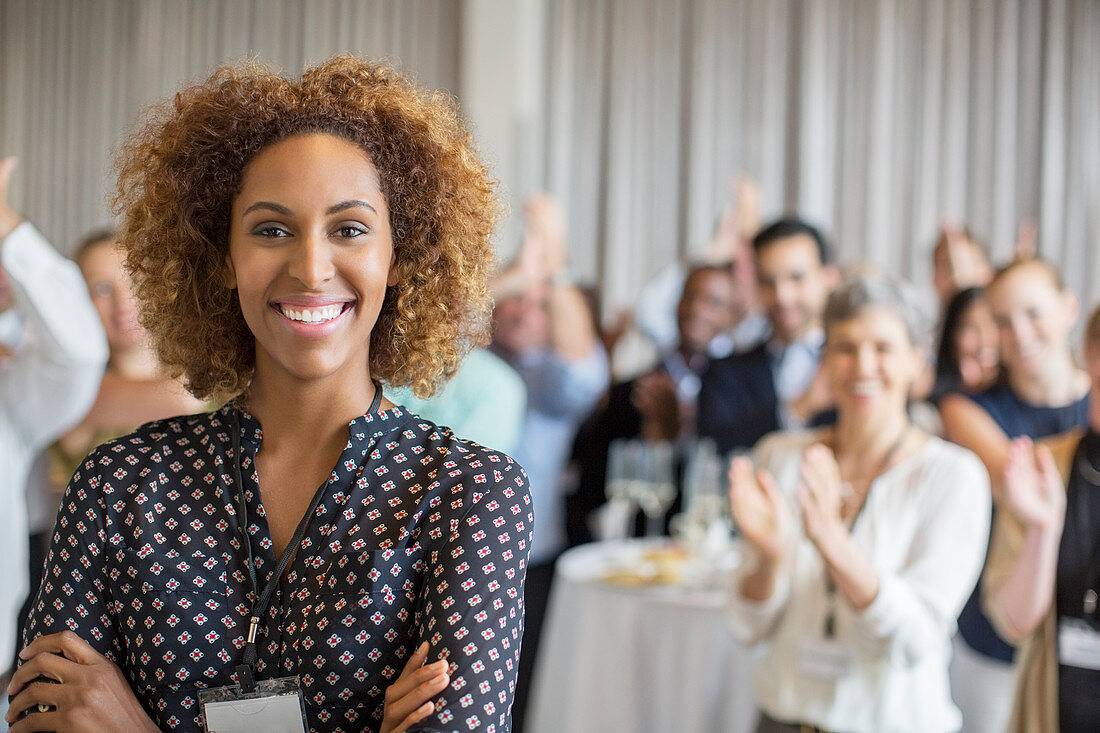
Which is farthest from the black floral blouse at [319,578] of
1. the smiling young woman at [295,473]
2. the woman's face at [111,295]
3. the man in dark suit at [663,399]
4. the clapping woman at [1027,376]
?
the man in dark suit at [663,399]

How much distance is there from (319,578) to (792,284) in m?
3.76

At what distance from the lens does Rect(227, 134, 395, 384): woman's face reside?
122 centimetres

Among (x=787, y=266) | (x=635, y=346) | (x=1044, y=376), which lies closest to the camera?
(x=1044, y=376)

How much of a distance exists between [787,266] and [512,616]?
12.2 ft

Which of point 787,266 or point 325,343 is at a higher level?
point 787,266

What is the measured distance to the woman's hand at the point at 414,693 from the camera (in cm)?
110

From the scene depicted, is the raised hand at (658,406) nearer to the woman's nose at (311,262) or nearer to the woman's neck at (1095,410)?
the woman's neck at (1095,410)

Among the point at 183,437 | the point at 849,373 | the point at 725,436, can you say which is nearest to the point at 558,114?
the point at 725,436

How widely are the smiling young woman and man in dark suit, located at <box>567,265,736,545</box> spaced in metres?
3.60

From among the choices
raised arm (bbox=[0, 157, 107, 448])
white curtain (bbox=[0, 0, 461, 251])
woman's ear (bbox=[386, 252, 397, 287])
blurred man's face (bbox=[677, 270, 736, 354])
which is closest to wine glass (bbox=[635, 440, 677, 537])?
blurred man's face (bbox=[677, 270, 736, 354])

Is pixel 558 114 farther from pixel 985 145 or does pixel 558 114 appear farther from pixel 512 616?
pixel 512 616

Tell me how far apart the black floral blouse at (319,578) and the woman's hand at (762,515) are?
1.56 meters

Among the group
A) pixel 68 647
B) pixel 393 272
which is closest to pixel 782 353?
pixel 393 272

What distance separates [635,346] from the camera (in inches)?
203
